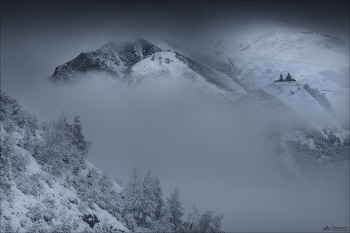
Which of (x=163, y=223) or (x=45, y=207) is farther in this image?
(x=163, y=223)

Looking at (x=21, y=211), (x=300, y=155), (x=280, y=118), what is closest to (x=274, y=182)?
(x=300, y=155)

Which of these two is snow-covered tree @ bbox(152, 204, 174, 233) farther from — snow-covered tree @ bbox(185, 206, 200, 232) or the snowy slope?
the snowy slope

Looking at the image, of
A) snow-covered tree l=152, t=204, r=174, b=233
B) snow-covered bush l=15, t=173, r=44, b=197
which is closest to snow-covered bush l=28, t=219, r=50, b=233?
snow-covered bush l=15, t=173, r=44, b=197

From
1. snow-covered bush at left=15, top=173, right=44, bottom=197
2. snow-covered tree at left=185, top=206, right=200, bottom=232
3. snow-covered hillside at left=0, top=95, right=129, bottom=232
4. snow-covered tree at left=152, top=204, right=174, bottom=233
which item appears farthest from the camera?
snow-covered tree at left=185, top=206, right=200, bottom=232

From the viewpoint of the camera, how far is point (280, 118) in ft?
637

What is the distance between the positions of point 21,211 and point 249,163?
166m

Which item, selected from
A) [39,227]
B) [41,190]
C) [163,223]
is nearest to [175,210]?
[163,223]

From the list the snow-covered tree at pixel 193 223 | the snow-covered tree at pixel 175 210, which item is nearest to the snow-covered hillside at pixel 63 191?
the snow-covered tree at pixel 175 210

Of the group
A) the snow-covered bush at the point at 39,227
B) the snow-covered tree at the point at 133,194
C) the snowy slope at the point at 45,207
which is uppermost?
the snow-covered tree at the point at 133,194

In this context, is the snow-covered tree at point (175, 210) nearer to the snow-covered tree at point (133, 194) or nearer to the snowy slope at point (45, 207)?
the snow-covered tree at point (133, 194)

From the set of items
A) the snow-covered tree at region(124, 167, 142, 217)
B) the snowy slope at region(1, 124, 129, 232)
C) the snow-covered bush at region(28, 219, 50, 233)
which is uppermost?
the snow-covered tree at region(124, 167, 142, 217)

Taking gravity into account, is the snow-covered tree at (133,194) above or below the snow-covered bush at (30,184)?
above

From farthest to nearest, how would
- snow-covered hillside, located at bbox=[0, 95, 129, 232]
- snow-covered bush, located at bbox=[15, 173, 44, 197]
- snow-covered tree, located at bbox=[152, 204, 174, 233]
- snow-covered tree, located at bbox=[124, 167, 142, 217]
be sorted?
snow-covered tree, located at bbox=[124, 167, 142, 217] → snow-covered tree, located at bbox=[152, 204, 174, 233] → snow-covered bush, located at bbox=[15, 173, 44, 197] → snow-covered hillside, located at bbox=[0, 95, 129, 232]

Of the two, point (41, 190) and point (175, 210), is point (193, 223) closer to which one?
point (175, 210)
